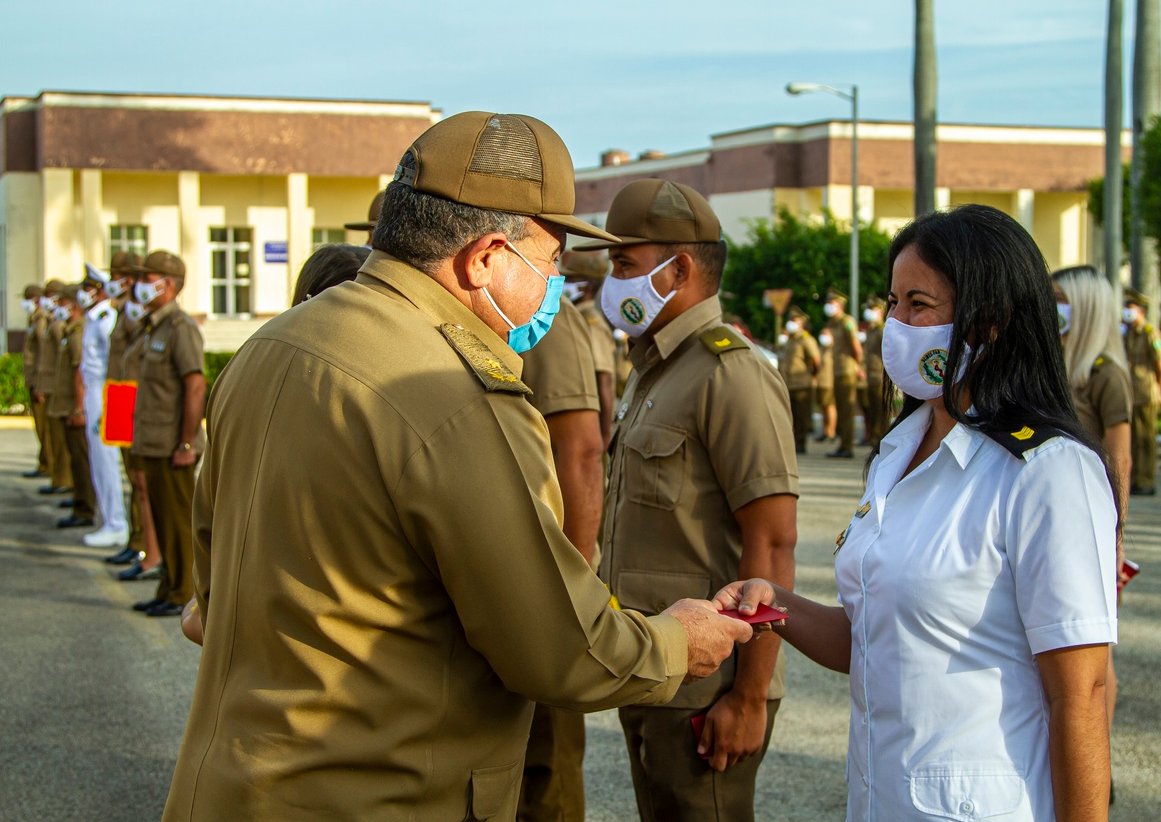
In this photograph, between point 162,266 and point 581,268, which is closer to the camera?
point 162,266

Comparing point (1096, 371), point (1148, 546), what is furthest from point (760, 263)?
point (1096, 371)

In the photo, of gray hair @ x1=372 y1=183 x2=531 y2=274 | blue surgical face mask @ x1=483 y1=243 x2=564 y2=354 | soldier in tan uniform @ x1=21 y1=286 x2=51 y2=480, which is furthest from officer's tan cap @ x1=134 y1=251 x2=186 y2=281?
soldier in tan uniform @ x1=21 y1=286 x2=51 y2=480

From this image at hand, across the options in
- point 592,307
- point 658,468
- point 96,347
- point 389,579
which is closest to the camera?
point 389,579

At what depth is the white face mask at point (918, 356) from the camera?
2.69 metres

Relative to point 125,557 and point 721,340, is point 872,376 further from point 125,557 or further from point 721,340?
point 721,340

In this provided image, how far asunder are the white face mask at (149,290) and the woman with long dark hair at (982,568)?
7440mm

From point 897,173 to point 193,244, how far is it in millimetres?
23196

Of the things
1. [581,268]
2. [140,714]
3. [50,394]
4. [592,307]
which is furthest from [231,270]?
[140,714]

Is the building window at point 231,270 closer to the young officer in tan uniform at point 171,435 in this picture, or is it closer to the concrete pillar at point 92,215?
the concrete pillar at point 92,215

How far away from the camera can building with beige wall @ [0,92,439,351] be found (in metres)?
37.7

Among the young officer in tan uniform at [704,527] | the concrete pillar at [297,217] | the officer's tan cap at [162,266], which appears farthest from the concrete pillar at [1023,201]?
the young officer in tan uniform at [704,527]

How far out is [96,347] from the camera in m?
12.6

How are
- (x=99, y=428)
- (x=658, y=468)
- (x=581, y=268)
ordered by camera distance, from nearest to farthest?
(x=658, y=468)
(x=581, y=268)
(x=99, y=428)

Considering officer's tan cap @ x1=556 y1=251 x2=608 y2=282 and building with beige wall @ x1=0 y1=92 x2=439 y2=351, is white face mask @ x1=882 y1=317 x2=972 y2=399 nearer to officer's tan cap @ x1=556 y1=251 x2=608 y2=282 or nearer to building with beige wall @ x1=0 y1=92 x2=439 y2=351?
officer's tan cap @ x1=556 y1=251 x2=608 y2=282
